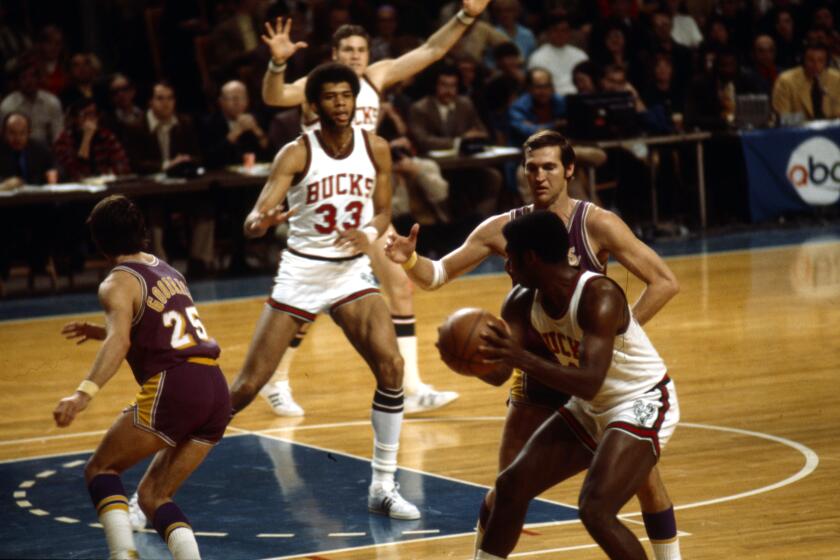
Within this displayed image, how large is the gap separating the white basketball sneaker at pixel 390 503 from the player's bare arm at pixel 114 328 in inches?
76.5

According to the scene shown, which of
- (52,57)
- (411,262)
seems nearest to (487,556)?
(411,262)

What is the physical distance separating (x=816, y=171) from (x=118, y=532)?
41.6ft

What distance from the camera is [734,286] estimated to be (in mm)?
13266

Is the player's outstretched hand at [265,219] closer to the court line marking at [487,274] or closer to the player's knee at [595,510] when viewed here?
the player's knee at [595,510]

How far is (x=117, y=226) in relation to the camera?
5.63 m

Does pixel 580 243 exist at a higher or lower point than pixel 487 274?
higher

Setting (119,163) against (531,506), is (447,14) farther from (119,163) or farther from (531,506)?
(531,506)

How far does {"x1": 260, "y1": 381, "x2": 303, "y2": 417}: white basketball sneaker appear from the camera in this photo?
955cm

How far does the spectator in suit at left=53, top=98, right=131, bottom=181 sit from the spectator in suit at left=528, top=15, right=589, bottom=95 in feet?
17.2

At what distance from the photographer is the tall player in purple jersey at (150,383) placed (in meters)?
5.56

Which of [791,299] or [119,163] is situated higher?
[119,163]

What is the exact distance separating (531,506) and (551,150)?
2001 millimetres

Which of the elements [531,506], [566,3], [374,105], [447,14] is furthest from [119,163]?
[531,506]

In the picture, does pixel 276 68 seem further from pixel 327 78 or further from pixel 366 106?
pixel 327 78
